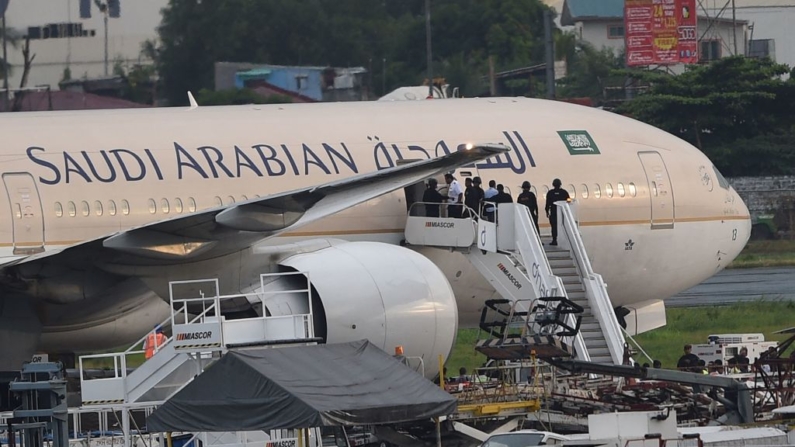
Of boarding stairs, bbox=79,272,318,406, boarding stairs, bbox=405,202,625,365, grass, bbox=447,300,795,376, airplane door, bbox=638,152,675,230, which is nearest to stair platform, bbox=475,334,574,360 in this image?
boarding stairs, bbox=405,202,625,365

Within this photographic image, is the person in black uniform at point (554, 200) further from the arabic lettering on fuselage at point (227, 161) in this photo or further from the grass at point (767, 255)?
the grass at point (767, 255)

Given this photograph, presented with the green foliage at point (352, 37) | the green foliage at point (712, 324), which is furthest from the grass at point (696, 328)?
the green foliage at point (352, 37)

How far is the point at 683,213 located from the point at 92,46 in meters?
36.2

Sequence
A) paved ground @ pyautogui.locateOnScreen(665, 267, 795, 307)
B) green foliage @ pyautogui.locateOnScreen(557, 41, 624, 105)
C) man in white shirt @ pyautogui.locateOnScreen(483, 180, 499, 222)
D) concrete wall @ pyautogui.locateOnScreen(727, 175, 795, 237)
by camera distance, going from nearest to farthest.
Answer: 1. man in white shirt @ pyautogui.locateOnScreen(483, 180, 499, 222)
2. paved ground @ pyautogui.locateOnScreen(665, 267, 795, 307)
3. concrete wall @ pyautogui.locateOnScreen(727, 175, 795, 237)
4. green foliage @ pyautogui.locateOnScreen(557, 41, 624, 105)

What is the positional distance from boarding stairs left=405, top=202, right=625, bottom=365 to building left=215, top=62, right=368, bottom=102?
→ 124 feet

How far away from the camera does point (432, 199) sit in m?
28.9

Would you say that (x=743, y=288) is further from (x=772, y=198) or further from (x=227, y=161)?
(x=227, y=161)

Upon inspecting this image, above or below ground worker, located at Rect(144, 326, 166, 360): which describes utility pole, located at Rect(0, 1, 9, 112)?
above

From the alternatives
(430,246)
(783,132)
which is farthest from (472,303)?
(783,132)

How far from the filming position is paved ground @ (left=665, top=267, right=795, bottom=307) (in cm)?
5044

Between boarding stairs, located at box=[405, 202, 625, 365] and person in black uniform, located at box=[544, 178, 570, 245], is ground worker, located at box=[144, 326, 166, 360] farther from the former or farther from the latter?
person in black uniform, located at box=[544, 178, 570, 245]

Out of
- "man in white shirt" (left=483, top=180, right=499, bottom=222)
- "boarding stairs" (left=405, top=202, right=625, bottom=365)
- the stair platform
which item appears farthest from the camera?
"man in white shirt" (left=483, top=180, right=499, bottom=222)

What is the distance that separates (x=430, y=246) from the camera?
2895 centimetres

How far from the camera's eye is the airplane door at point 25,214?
26.7 meters
